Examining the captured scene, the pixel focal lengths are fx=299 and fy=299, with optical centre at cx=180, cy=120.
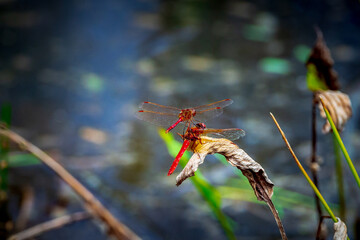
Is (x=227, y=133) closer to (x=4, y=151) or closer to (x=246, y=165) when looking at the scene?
(x=246, y=165)

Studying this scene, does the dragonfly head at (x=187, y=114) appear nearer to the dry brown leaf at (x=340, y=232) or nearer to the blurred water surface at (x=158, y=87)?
the dry brown leaf at (x=340, y=232)

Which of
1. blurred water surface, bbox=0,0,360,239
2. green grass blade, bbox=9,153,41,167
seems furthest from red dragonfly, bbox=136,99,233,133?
green grass blade, bbox=9,153,41,167

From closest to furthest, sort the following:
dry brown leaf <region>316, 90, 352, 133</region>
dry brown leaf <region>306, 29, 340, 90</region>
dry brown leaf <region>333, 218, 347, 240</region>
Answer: dry brown leaf <region>333, 218, 347, 240</region>
dry brown leaf <region>316, 90, 352, 133</region>
dry brown leaf <region>306, 29, 340, 90</region>

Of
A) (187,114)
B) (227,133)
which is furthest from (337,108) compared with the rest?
(187,114)

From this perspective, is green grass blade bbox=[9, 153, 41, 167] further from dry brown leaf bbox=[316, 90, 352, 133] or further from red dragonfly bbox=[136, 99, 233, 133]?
dry brown leaf bbox=[316, 90, 352, 133]

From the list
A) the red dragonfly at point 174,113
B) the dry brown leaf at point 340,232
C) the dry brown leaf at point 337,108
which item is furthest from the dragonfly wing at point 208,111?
the dry brown leaf at point 340,232

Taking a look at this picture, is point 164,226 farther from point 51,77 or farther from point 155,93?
point 51,77
